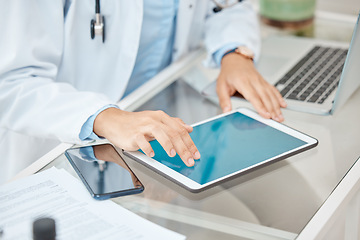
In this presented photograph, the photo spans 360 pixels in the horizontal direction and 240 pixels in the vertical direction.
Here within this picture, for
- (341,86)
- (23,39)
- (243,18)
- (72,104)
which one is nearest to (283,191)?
(341,86)

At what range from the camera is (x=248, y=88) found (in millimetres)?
1104

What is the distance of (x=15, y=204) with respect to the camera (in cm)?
72

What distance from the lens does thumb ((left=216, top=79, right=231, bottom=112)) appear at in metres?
1.06

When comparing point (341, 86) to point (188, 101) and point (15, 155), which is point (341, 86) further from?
point (15, 155)

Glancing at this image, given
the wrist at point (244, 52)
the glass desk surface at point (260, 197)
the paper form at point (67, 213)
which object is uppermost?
the wrist at point (244, 52)

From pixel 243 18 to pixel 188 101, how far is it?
1.35ft

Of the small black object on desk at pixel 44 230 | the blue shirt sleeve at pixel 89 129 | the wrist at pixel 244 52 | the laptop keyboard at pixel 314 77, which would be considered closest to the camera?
the small black object on desk at pixel 44 230

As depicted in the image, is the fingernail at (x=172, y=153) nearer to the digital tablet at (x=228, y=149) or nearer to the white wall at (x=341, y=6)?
the digital tablet at (x=228, y=149)

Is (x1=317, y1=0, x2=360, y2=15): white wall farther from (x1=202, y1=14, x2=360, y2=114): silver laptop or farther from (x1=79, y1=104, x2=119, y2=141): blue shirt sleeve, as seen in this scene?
(x1=79, y1=104, x2=119, y2=141): blue shirt sleeve

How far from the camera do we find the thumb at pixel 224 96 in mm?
1058

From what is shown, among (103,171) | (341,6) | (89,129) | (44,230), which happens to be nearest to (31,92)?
(89,129)

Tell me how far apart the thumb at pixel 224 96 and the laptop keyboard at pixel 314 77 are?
5.6 inches

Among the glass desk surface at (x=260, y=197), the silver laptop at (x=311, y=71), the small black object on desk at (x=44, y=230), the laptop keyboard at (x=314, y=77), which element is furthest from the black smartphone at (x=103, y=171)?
the laptop keyboard at (x=314, y=77)

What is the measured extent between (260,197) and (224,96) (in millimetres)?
357
